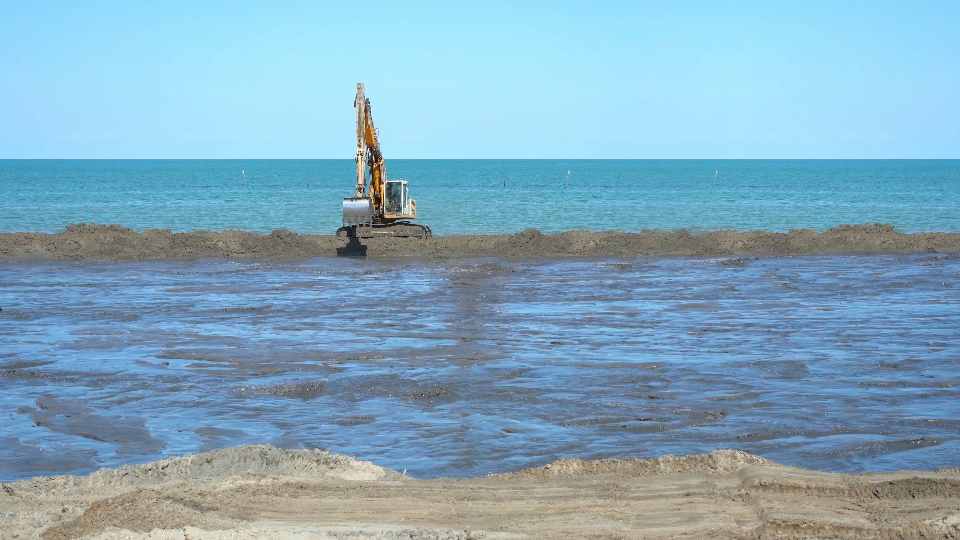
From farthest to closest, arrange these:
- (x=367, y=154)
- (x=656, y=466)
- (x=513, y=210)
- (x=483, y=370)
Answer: (x=513, y=210) < (x=367, y=154) < (x=483, y=370) < (x=656, y=466)

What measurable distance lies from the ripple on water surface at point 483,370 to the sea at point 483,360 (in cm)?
5

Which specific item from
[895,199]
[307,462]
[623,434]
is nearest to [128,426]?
[307,462]

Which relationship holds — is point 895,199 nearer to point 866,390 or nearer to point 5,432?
point 866,390

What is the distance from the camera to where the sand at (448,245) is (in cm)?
3170

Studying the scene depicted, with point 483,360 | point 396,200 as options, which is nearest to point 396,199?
point 396,200

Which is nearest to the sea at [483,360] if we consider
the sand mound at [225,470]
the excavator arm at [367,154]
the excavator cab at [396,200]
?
the sand mound at [225,470]

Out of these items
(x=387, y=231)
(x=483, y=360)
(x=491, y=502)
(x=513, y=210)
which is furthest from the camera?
(x=513, y=210)

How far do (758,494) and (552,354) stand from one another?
8029 mm

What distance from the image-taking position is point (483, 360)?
14898mm

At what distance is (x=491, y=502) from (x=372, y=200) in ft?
82.8

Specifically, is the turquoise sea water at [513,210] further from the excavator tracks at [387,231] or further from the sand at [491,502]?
Result: the sand at [491,502]

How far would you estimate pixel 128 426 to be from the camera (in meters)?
11.2

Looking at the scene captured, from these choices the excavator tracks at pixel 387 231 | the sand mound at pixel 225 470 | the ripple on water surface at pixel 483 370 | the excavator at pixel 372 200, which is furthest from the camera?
the excavator tracks at pixel 387 231

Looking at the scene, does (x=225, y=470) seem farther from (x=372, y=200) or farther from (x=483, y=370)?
(x=372, y=200)
